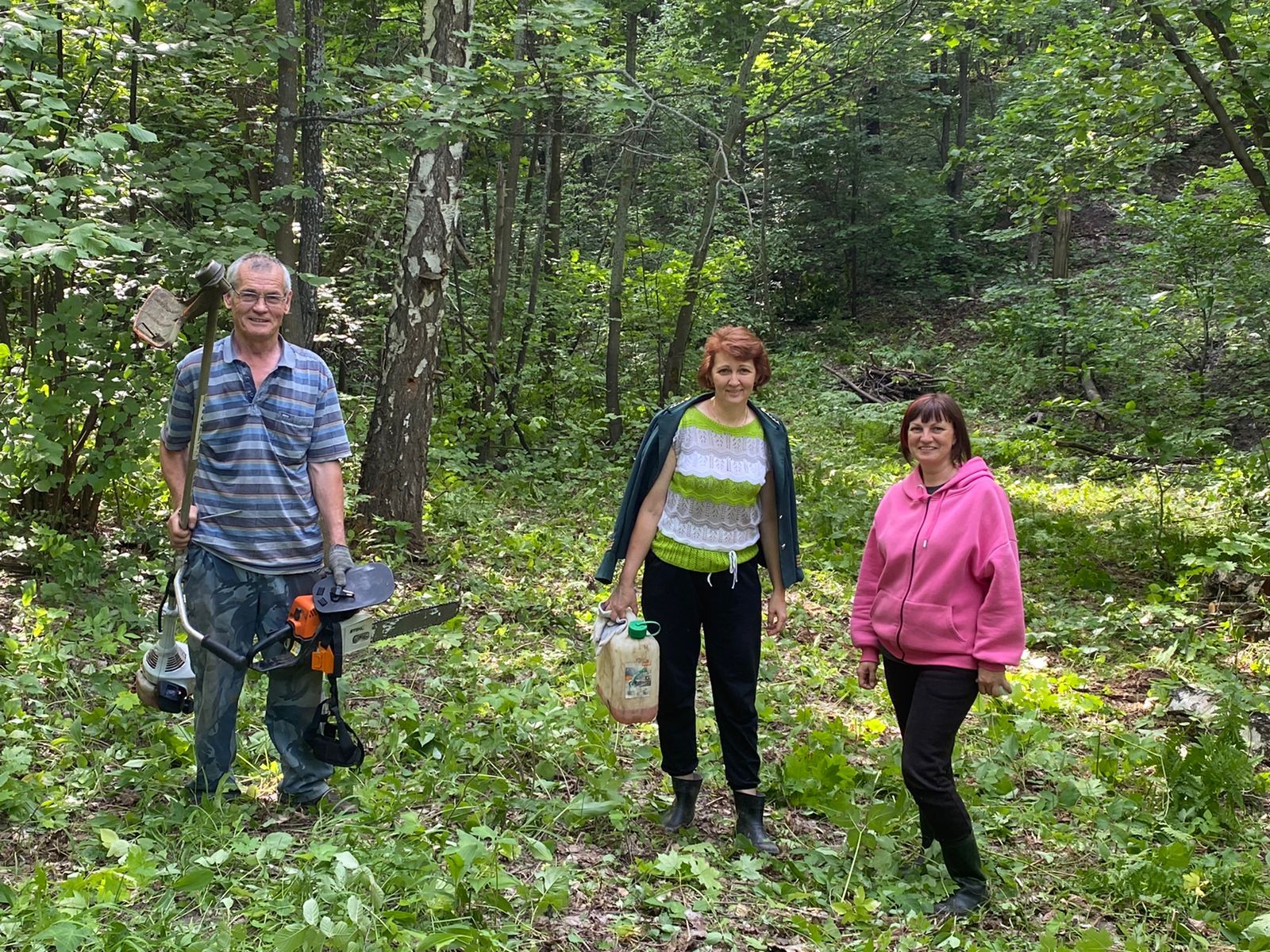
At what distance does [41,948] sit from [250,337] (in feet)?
6.46

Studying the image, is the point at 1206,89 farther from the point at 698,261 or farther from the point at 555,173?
the point at 555,173

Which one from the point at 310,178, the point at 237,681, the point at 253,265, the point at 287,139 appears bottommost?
the point at 237,681

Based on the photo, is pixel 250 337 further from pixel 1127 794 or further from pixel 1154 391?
pixel 1154 391

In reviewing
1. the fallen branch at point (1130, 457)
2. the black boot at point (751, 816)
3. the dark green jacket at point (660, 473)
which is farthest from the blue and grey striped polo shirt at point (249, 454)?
the fallen branch at point (1130, 457)

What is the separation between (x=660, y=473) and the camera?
12.4ft

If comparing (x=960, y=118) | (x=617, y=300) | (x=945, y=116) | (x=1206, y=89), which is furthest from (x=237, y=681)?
(x=945, y=116)

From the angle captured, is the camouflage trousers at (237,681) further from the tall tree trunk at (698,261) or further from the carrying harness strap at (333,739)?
the tall tree trunk at (698,261)

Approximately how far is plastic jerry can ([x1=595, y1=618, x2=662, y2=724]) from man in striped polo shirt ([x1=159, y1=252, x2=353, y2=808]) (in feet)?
3.46

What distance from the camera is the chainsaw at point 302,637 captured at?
11.3ft

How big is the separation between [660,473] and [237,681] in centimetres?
177

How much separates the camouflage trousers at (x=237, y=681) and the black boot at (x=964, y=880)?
2352mm

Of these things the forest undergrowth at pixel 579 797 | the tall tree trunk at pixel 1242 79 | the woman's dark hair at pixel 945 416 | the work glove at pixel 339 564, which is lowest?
the forest undergrowth at pixel 579 797

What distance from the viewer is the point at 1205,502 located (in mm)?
9055

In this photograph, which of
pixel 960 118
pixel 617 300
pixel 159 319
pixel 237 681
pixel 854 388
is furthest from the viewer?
pixel 960 118
